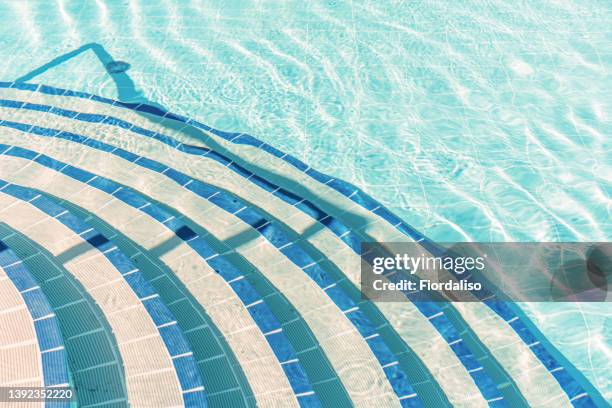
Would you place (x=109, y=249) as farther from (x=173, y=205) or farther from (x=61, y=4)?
(x=61, y=4)

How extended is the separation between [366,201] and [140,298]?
4.53 meters

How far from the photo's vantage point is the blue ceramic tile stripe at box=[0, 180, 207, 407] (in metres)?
6.79

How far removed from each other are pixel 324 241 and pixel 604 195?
5.06 meters

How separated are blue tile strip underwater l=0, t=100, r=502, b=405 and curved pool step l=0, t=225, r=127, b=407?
288 centimetres

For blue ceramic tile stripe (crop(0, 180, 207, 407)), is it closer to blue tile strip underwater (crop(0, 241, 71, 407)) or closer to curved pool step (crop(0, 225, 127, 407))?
blue tile strip underwater (crop(0, 241, 71, 407))

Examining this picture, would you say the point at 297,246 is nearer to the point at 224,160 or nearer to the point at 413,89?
the point at 224,160

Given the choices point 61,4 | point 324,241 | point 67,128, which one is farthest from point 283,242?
point 61,4

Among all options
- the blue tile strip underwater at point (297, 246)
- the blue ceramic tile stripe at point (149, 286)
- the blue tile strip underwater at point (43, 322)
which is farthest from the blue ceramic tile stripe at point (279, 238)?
the blue tile strip underwater at point (43, 322)

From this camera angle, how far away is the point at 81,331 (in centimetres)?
721

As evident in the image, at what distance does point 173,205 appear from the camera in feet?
33.1

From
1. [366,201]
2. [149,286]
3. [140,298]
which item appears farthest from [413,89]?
[140,298]

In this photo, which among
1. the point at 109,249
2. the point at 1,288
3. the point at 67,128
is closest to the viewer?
the point at 1,288

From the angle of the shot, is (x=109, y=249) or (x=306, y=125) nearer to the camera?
(x=109, y=249)

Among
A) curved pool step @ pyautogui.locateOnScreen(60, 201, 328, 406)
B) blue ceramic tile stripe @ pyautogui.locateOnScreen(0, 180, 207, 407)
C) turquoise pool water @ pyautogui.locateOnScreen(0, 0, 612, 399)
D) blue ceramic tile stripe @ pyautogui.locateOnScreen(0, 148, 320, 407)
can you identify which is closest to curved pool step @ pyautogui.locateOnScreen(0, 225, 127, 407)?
blue ceramic tile stripe @ pyautogui.locateOnScreen(0, 180, 207, 407)
